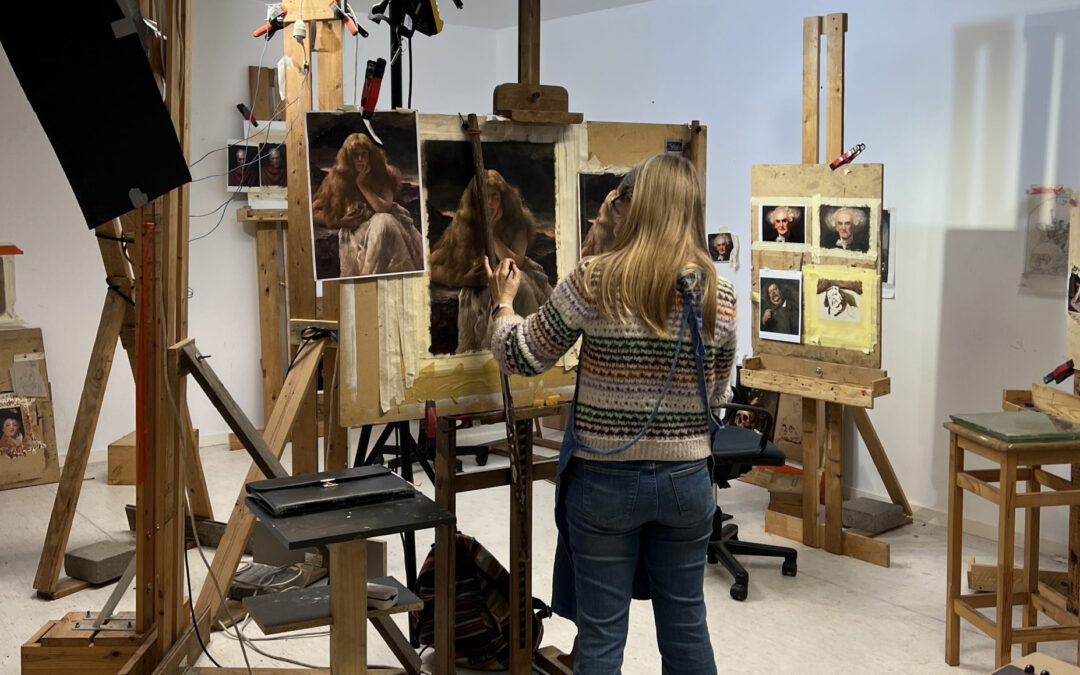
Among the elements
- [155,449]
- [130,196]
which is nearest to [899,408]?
[155,449]

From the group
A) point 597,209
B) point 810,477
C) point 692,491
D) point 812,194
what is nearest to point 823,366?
point 810,477

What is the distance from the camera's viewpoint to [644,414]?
2236 millimetres

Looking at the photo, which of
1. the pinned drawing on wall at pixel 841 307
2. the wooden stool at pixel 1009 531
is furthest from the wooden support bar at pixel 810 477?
the wooden stool at pixel 1009 531

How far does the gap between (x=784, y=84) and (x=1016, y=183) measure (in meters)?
1.32

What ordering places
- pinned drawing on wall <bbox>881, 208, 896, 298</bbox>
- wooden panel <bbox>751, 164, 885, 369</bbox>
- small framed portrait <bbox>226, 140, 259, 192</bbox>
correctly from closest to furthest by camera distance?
wooden panel <bbox>751, 164, 885, 369</bbox> → pinned drawing on wall <bbox>881, 208, 896, 298</bbox> → small framed portrait <bbox>226, 140, 259, 192</bbox>

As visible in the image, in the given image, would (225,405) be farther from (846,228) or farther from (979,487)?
(846,228)

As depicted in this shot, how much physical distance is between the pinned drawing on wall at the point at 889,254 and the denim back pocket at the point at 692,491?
2.76 m

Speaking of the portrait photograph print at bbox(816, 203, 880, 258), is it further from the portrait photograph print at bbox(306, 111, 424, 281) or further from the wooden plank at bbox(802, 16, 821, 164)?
the portrait photograph print at bbox(306, 111, 424, 281)

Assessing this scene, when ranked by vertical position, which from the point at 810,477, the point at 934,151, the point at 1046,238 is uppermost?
the point at 934,151

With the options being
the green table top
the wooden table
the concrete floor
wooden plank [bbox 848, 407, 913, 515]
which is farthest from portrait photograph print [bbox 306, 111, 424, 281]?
wooden plank [bbox 848, 407, 913, 515]

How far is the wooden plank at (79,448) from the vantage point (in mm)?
3896

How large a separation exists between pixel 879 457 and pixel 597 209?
212cm

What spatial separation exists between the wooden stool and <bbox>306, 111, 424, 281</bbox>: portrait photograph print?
1.77 meters

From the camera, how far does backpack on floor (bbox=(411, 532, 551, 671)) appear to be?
3197 mm
